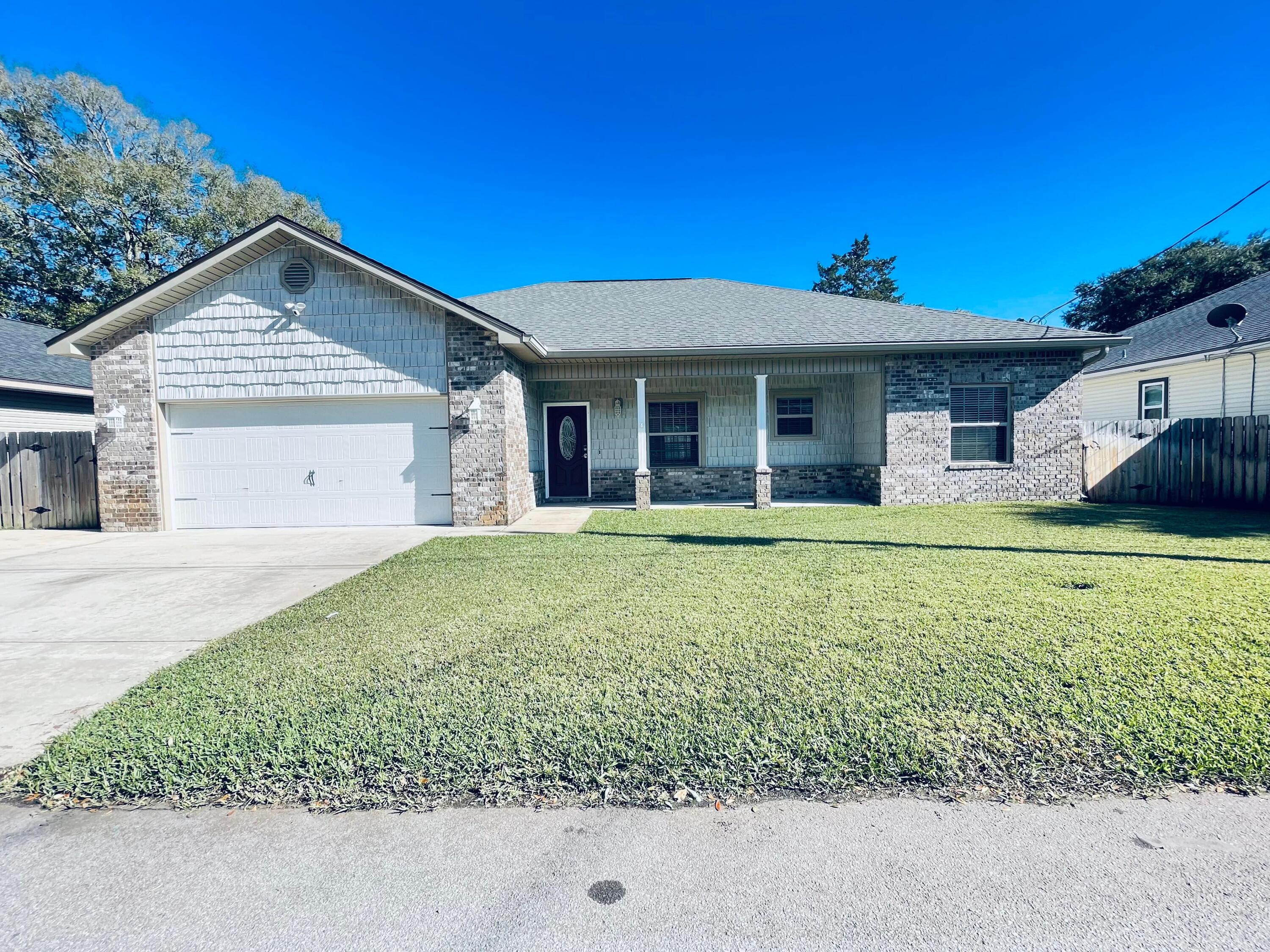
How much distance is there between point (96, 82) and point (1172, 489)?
37568mm

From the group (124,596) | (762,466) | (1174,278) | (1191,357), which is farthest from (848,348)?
(1174,278)

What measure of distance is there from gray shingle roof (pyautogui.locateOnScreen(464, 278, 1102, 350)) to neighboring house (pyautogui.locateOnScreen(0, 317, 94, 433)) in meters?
8.70

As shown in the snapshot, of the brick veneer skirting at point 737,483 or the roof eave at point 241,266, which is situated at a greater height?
the roof eave at point 241,266

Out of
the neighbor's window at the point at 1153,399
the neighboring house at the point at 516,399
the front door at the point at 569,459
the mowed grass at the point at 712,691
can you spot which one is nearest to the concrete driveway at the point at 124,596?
the mowed grass at the point at 712,691

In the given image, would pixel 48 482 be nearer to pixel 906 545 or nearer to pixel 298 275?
pixel 298 275

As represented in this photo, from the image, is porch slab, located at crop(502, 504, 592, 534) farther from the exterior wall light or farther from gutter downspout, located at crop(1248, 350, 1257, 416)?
gutter downspout, located at crop(1248, 350, 1257, 416)

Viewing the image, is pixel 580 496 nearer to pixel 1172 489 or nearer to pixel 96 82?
pixel 1172 489

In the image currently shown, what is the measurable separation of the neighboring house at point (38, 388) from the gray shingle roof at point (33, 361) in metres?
0.02

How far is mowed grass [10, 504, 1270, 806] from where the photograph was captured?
242cm

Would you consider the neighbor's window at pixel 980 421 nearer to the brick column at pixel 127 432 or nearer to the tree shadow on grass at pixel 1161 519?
the tree shadow on grass at pixel 1161 519

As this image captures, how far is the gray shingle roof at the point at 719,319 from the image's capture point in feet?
35.0

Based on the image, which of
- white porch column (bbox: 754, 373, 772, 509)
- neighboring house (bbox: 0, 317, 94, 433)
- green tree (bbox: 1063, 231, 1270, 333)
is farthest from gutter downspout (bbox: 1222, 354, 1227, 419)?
neighboring house (bbox: 0, 317, 94, 433)

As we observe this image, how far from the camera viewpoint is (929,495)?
36.1ft

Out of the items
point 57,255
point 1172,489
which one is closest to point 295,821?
point 1172,489
